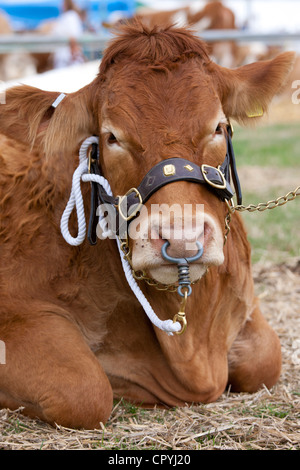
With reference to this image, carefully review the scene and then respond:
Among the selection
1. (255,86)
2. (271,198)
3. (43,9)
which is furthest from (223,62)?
(255,86)

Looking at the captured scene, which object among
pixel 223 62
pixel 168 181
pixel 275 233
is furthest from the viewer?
pixel 223 62

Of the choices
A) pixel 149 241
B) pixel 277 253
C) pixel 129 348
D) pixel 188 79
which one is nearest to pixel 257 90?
pixel 188 79

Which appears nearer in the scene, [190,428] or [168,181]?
[168,181]

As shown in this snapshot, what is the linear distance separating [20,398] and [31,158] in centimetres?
126

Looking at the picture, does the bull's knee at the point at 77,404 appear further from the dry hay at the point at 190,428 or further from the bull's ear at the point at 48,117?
the bull's ear at the point at 48,117

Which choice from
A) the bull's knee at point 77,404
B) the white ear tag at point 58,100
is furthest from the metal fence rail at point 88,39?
the bull's knee at point 77,404

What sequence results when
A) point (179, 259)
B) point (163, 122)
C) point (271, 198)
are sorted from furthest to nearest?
point (271, 198)
point (163, 122)
point (179, 259)

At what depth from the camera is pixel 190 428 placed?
308 cm

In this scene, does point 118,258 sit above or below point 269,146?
below

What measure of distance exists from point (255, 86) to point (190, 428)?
170 cm

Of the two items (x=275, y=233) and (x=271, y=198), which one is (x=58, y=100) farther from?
(x=271, y=198)

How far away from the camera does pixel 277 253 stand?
19.9 feet

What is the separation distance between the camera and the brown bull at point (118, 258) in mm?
2988

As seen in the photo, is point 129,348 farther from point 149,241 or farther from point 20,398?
point 149,241
